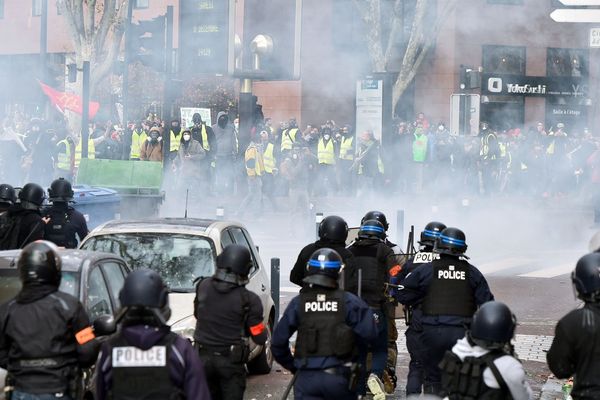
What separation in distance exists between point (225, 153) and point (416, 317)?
17.7 metres

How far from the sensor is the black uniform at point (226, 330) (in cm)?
675

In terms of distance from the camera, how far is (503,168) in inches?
1135

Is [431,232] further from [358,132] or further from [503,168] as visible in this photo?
[503,168]

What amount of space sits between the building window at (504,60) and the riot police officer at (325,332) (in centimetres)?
3110

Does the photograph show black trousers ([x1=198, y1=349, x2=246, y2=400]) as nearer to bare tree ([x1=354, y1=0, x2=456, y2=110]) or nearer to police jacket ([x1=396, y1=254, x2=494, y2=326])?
police jacket ([x1=396, y1=254, x2=494, y2=326])

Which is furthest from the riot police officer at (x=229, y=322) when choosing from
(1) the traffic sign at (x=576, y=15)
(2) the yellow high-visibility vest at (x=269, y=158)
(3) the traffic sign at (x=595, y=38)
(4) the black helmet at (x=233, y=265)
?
(2) the yellow high-visibility vest at (x=269, y=158)

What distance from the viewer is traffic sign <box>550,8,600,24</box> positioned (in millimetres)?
8969

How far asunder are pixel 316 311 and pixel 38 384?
145cm

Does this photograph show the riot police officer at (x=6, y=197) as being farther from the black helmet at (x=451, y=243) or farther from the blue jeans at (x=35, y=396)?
the blue jeans at (x=35, y=396)

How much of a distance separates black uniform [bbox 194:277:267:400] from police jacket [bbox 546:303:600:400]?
187 cm

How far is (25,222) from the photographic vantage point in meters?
10.1

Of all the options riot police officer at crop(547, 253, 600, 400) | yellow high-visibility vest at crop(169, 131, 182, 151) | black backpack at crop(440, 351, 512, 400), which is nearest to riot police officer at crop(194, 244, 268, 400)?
black backpack at crop(440, 351, 512, 400)

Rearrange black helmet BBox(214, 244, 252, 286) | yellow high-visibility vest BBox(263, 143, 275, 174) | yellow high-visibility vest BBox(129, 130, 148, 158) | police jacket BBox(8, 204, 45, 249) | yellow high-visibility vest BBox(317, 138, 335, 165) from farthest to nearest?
1. yellow high-visibility vest BBox(317, 138, 335, 165)
2. yellow high-visibility vest BBox(129, 130, 148, 158)
3. yellow high-visibility vest BBox(263, 143, 275, 174)
4. police jacket BBox(8, 204, 45, 249)
5. black helmet BBox(214, 244, 252, 286)

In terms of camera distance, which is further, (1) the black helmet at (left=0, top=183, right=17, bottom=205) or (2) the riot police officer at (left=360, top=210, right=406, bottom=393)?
(1) the black helmet at (left=0, top=183, right=17, bottom=205)
